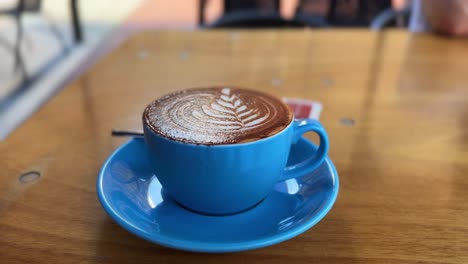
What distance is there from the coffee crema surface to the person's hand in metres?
0.91

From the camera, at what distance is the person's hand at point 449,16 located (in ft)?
3.92

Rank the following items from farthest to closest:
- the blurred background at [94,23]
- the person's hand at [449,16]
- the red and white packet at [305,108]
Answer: the blurred background at [94,23]
the person's hand at [449,16]
the red and white packet at [305,108]

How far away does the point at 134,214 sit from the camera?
1.54 feet

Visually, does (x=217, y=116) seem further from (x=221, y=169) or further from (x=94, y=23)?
(x=94, y=23)

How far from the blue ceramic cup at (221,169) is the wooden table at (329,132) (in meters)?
0.06

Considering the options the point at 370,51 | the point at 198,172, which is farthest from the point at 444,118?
the point at 198,172

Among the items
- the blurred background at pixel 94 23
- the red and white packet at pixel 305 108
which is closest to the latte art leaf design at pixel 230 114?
the red and white packet at pixel 305 108

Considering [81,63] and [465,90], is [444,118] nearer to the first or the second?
[465,90]

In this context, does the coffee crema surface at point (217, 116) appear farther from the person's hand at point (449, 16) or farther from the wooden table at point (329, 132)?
the person's hand at point (449, 16)

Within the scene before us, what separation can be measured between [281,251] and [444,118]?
48cm

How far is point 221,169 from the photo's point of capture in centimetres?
45

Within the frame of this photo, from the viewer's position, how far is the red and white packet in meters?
0.79

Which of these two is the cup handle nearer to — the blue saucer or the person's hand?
the blue saucer

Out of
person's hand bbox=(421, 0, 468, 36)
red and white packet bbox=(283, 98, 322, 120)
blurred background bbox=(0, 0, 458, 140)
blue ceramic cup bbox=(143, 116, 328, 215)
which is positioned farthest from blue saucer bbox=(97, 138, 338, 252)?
person's hand bbox=(421, 0, 468, 36)
